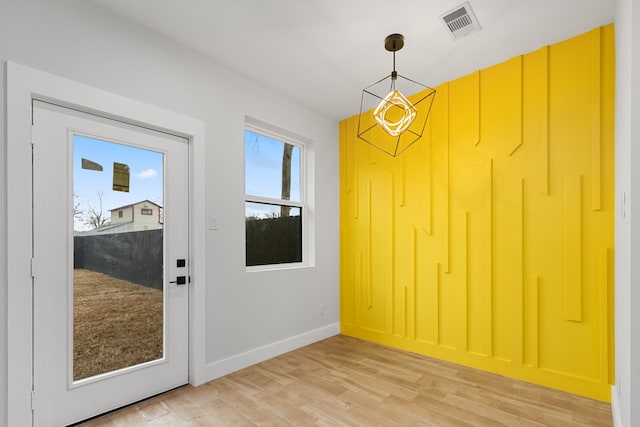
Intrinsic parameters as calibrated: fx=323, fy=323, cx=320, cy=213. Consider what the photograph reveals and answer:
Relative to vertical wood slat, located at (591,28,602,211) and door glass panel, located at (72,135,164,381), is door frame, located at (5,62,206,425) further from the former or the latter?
vertical wood slat, located at (591,28,602,211)

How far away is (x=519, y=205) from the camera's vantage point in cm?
271

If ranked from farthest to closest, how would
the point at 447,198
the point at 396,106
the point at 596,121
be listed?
the point at 396,106, the point at 447,198, the point at 596,121

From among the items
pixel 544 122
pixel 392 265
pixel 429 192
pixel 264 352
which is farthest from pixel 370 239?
pixel 544 122

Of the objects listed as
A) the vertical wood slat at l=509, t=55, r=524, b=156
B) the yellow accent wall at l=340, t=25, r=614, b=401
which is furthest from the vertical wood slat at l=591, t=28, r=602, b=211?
the vertical wood slat at l=509, t=55, r=524, b=156

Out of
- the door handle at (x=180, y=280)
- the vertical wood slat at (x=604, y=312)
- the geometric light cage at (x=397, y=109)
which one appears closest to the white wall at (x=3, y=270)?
the door handle at (x=180, y=280)

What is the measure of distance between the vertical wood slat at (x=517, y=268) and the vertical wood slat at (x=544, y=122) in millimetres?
164

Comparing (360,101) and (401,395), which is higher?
(360,101)

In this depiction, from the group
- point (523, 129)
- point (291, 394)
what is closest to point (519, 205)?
point (523, 129)

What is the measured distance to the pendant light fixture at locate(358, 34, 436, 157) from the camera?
8.07 ft

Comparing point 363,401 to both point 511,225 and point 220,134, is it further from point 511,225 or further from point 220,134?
point 220,134

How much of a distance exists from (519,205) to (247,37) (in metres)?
2.59

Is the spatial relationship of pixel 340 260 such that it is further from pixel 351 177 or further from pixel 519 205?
pixel 519 205

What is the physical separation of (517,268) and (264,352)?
7.85ft

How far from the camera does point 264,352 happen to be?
312cm
